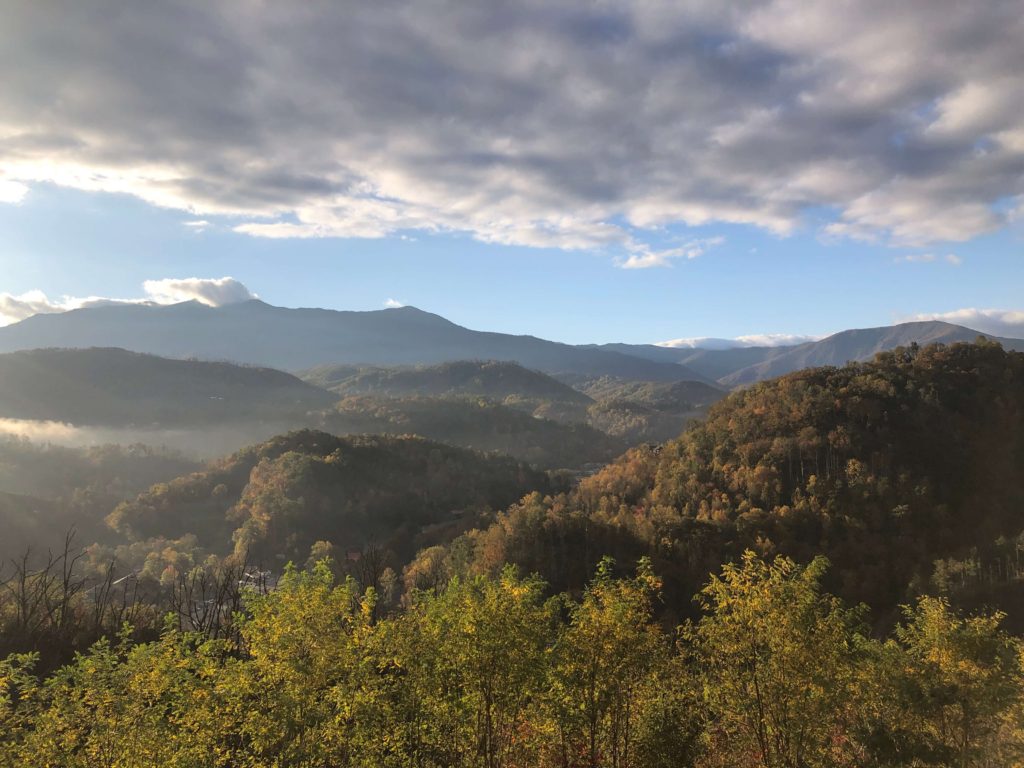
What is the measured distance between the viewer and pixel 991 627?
29.5 metres

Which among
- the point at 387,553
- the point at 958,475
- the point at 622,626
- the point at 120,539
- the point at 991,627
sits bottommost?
the point at 120,539

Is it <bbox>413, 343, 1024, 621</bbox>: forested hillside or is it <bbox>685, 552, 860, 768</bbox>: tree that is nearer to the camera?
<bbox>685, 552, 860, 768</bbox>: tree

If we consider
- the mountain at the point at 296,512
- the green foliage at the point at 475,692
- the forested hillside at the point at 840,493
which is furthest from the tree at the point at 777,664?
the mountain at the point at 296,512

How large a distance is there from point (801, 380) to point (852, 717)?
12904 centimetres

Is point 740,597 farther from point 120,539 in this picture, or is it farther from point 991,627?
point 120,539

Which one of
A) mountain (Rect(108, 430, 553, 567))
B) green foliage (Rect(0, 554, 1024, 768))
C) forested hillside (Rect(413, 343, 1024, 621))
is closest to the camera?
green foliage (Rect(0, 554, 1024, 768))

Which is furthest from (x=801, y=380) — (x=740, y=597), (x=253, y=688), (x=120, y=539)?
(x=120, y=539)

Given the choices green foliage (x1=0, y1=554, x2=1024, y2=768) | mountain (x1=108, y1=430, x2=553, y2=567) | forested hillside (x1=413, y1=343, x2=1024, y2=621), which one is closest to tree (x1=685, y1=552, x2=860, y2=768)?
green foliage (x1=0, y1=554, x2=1024, y2=768)

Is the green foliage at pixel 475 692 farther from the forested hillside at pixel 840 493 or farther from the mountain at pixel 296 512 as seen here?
the mountain at pixel 296 512

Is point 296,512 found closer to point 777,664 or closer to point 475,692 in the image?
point 475,692

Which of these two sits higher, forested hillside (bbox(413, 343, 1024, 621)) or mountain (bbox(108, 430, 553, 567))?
forested hillside (bbox(413, 343, 1024, 621))

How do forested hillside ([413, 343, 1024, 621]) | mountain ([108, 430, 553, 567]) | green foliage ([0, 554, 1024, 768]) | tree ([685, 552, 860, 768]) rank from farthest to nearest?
mountain ([108, 430, 553, 567])
forested hillside ([413, 343, 1024, 621])
tree ([685, 552, 860, 768])
green foliage ([0, 554, 1024, 768])

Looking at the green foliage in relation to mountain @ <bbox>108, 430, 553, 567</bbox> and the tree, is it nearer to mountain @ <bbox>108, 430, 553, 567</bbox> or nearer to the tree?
the tree

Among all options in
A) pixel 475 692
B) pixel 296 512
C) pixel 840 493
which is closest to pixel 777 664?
pixel 475 692
